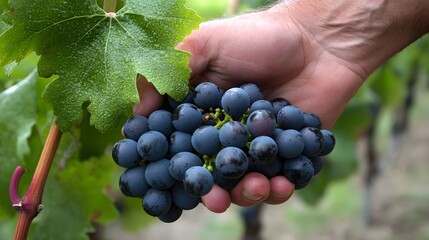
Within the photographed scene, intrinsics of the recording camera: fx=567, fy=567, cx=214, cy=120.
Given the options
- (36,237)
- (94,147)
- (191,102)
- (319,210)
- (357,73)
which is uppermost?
(191,102)

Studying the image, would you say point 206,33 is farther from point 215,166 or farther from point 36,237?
point 36,237

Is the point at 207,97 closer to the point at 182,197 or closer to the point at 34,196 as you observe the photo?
the point at 182,197

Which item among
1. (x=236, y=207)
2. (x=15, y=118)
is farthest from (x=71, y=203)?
(x=236, y=207)

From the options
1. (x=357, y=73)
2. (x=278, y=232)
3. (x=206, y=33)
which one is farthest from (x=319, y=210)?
(x=206, y=33)

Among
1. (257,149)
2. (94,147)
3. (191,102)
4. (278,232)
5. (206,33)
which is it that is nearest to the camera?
(257,149)

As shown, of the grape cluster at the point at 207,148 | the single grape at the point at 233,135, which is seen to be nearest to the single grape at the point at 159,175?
the grape cluster at the point at 207,148
